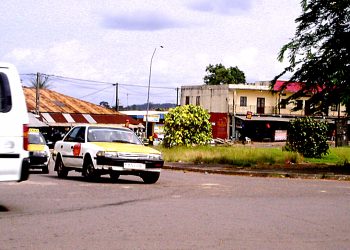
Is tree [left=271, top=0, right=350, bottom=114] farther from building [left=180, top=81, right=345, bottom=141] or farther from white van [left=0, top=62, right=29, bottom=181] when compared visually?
building [left=180, top=81, right=345, bottom=141]

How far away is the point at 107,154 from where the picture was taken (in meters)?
16.3

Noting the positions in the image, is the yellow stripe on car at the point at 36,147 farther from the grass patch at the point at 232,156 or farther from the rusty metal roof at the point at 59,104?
the rusty metal roof at the point at 59,104

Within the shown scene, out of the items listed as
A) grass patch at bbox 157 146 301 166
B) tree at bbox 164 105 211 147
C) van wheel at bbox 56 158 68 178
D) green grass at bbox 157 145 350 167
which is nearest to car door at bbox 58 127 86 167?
van wheel at bbox 56 158 68 178

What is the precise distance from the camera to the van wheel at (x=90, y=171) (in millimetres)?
16739

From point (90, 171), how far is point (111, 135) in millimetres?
1363

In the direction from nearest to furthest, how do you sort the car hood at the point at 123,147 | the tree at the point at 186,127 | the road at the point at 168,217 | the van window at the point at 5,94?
the road at the point at 168,217 → the van window at the point at 5,94 → the car hood at the point at 123,147 → the tree at the point at 186,127

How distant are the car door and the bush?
17.1 metres

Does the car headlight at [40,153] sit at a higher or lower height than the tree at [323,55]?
lower

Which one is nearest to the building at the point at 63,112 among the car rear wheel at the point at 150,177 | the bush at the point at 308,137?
the bush at the point at 308,137

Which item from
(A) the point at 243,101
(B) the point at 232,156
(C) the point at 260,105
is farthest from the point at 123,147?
(C) the point at 260,105

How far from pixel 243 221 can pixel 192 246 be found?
2.32 meters

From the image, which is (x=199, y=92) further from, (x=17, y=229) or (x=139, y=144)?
(x=17, y=229)

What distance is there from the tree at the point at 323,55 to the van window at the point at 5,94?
45.2 feet

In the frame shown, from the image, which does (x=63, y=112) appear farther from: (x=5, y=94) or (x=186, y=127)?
(x=5, y=94)
